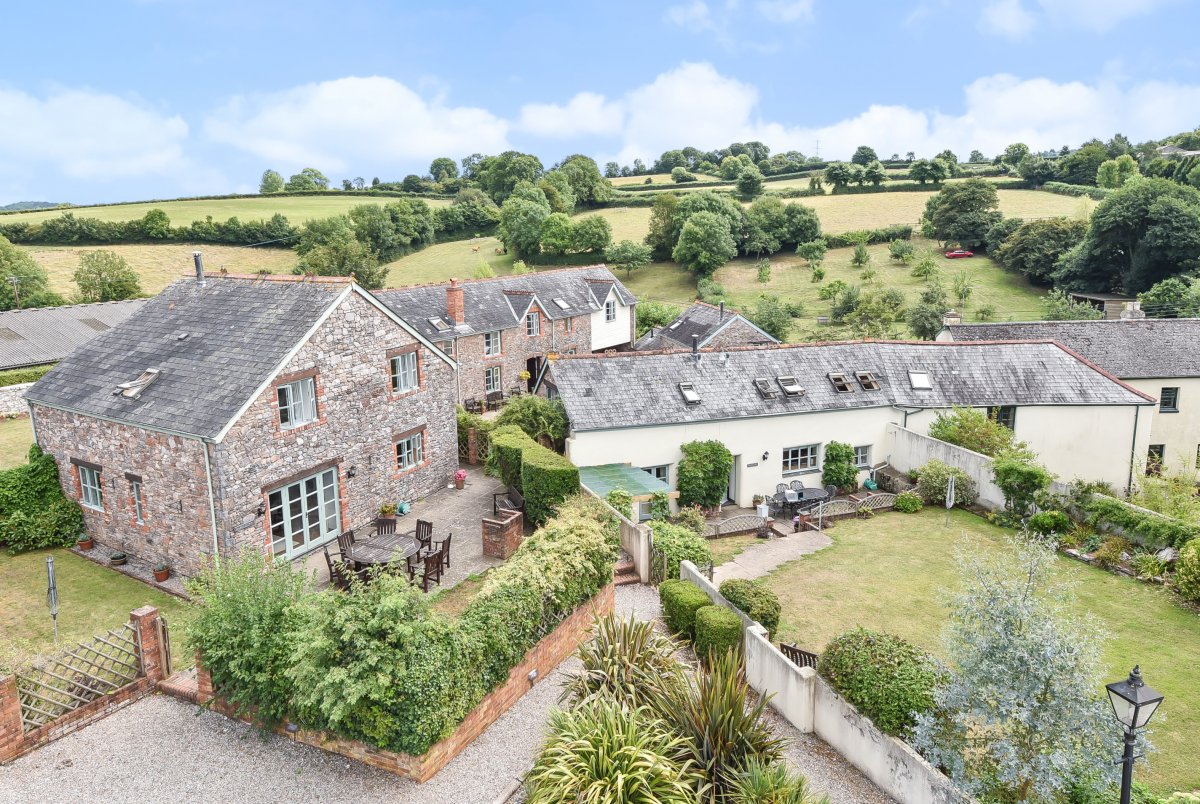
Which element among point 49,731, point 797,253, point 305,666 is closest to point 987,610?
point 305,666

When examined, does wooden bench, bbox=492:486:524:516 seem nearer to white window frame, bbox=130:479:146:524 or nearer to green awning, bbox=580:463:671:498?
green awning, bbox=580:463:671:498

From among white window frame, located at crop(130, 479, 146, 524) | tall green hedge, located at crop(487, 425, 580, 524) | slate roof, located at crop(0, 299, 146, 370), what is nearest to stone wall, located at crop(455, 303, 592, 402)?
tall green hedge, located at crop(487, 425, 580, 524)

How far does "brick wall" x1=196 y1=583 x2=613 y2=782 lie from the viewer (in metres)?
12.4

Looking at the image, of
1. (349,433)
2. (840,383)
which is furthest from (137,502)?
(840,383)

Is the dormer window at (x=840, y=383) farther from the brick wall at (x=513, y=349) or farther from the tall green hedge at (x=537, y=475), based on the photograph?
the brick wall at (x=513, y=349)

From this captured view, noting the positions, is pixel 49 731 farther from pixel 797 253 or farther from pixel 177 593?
pixel 797 253

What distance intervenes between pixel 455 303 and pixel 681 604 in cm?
2715

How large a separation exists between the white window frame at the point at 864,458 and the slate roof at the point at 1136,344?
10605mm

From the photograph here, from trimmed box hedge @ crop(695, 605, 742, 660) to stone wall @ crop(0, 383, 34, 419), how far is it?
125 feet

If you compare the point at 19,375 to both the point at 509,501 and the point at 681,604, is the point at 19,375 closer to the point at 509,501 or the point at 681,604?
the point at 509,501

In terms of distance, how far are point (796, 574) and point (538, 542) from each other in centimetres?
893

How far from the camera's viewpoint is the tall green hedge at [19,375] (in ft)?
128

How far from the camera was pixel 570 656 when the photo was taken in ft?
54.3

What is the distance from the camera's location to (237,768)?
12.6 metres
